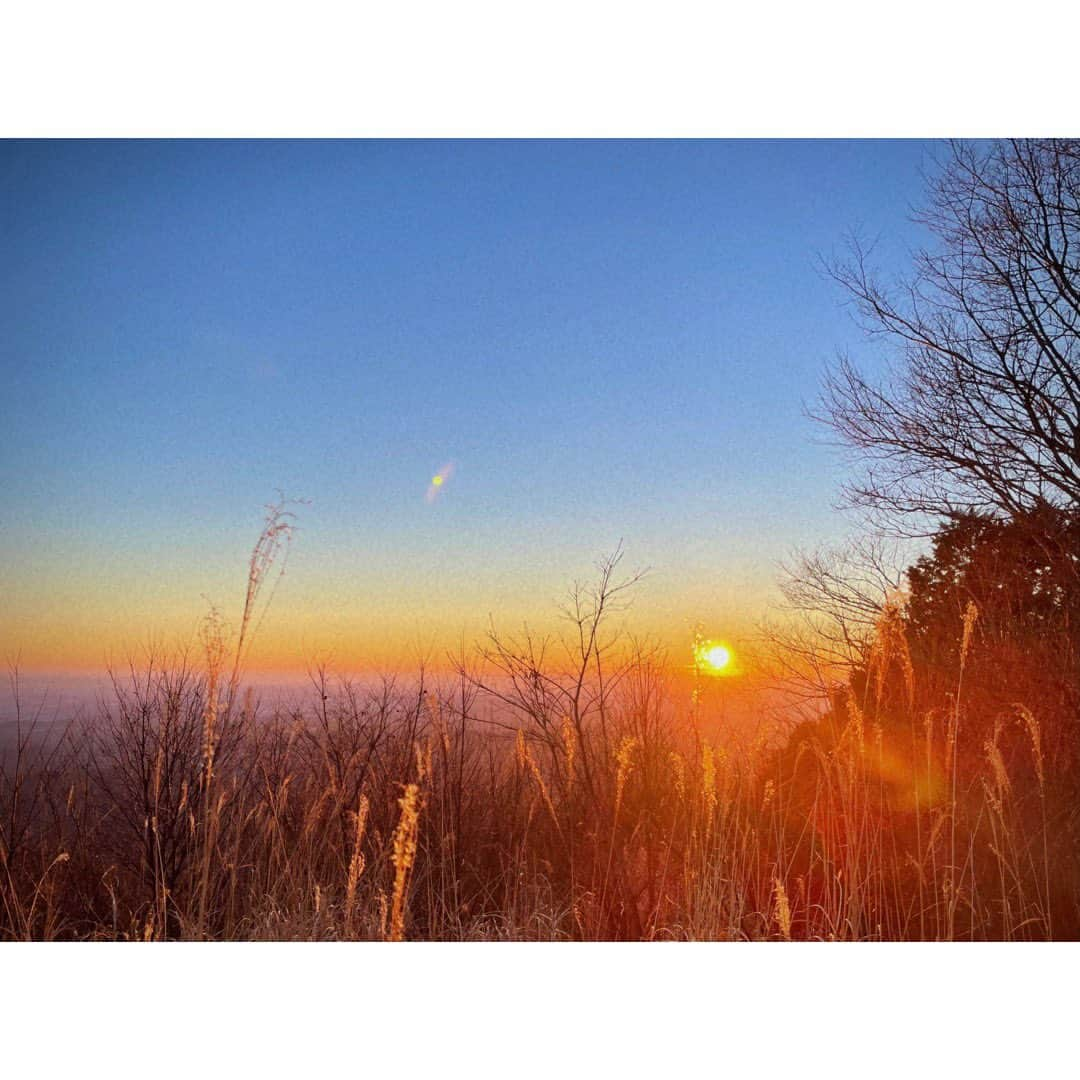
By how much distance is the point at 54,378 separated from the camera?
10.1ft

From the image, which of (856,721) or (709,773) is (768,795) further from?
(856,721)

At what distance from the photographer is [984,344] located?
3.67m

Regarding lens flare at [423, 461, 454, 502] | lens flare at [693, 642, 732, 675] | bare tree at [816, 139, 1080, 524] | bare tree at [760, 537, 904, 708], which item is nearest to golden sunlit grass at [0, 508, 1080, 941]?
lens flare at [693, 642, 732, 675]

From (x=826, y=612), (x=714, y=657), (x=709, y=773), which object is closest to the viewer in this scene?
(x=709, y=773)

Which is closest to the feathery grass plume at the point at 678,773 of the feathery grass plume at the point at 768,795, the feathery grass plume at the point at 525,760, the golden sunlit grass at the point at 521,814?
the golden sunlit grass at the point at 521,814

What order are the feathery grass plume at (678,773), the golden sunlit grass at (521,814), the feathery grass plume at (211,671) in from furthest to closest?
the feathery grass plume at (678,773)
the golden sunlit grass at (521,814)
the feathery grass plume at (211,671)

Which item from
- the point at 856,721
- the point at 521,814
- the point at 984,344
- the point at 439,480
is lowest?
the point at 521,814

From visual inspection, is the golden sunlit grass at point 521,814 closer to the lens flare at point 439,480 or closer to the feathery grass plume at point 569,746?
the feathery grass plume at point 569,746

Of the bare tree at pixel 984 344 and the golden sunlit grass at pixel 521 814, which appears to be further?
the bare tree at pixel 984 344

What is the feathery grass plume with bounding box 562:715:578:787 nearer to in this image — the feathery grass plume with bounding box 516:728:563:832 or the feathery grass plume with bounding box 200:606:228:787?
the feathery grass plume with bounding box 516:728:563:832

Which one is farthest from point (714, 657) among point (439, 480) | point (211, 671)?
point (211, 671)

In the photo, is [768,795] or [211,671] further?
[768,795]

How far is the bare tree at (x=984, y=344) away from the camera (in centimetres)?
342

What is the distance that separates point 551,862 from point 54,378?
7.89ft
